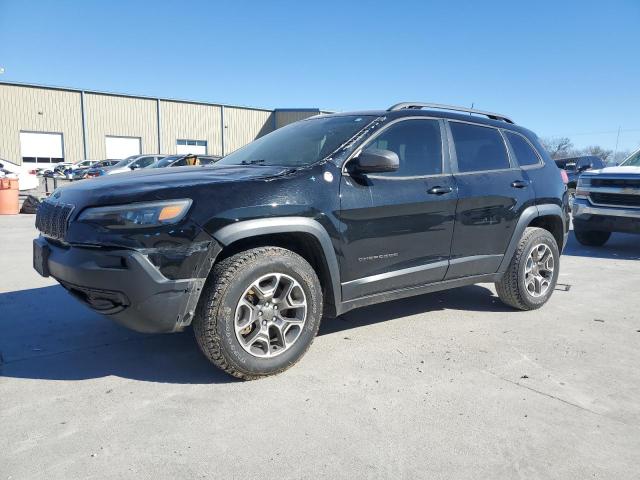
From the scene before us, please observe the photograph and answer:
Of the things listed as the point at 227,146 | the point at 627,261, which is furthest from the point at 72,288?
the point at 227,146

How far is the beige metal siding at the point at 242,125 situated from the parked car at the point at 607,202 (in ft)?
129

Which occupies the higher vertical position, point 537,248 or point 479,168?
point 479,168

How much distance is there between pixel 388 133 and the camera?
3668 millimetres

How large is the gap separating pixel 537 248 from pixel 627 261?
3.76 meters

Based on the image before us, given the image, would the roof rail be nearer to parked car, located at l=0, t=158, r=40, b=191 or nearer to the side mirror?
the side mirror

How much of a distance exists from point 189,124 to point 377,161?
142 ft

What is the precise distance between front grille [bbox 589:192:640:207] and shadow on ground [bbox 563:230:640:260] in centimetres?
84

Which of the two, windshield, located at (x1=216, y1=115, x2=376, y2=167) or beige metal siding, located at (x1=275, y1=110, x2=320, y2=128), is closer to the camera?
windshield, located at (x1=216, y1=115, x2=376, y2=167)

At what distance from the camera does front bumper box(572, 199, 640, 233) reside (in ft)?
24.5

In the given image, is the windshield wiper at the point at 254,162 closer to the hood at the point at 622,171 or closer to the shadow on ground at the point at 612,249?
the shadow on ground at the point at 612,249

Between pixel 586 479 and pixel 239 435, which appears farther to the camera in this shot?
pixel 239 435

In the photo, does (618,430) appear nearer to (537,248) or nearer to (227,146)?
(537,248)

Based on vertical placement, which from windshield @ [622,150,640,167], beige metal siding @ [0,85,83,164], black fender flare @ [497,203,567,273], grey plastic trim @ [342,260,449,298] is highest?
beige metal siding @ [0,85,83,164]

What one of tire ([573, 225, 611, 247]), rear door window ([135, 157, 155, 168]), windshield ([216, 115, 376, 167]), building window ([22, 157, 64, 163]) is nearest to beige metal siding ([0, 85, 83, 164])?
building window ([22, 157, 64, 163])
